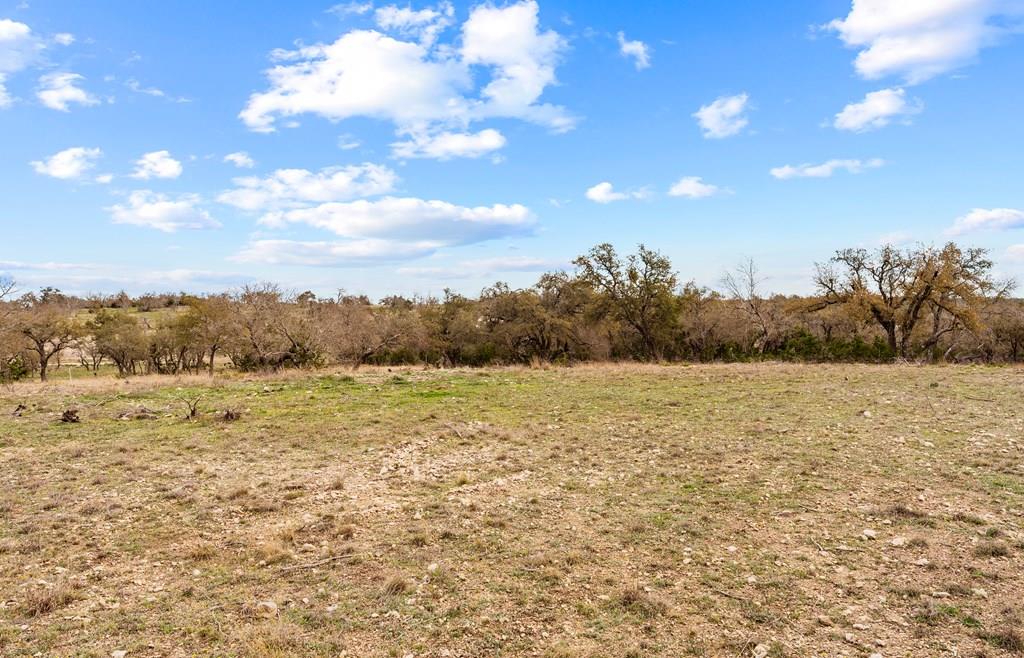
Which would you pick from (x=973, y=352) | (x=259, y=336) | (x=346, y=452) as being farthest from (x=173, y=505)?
(x=973, y=352)

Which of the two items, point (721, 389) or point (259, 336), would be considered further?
point (259, 336)

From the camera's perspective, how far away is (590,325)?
134 ft

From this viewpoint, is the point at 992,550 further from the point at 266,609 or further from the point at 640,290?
the point at 640,290

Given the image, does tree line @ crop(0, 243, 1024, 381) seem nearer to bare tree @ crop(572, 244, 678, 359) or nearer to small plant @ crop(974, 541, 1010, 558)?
bare tree @ crop(572, 244, 678, 359)

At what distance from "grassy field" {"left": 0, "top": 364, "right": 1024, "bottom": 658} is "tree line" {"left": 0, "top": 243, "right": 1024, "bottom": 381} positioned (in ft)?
66.9

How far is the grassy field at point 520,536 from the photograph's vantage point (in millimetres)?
4406

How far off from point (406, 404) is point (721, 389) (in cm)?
1021

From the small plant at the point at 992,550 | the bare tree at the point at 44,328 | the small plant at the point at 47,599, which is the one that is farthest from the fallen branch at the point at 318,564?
the bare tree at the point at 44,328

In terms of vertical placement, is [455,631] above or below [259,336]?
below

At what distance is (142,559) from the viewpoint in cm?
582

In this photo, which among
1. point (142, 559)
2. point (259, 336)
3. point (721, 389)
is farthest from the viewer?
point (259, 336)

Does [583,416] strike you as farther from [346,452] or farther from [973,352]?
[973,352]

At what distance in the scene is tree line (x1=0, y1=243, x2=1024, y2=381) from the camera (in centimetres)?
3127

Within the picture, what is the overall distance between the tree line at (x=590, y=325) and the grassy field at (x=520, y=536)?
20.4 meters
